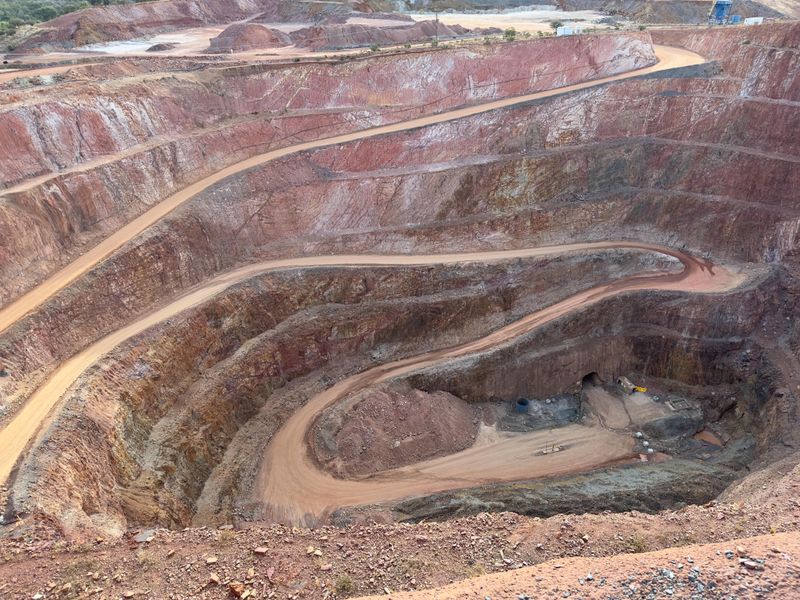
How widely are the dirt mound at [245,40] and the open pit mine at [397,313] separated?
267 centimetres

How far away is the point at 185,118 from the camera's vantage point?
1465 inches

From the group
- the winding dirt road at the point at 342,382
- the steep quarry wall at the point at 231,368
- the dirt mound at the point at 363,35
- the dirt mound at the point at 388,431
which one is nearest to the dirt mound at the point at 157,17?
the dirt mound at the point at 363,35

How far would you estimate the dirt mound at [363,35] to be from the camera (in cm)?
5131

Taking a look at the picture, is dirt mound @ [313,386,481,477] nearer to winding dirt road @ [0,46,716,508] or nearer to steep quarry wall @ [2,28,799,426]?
winding dirt road @ [0,46,716,508]

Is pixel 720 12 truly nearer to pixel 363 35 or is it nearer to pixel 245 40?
pixel 363 35

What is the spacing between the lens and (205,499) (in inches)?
1027

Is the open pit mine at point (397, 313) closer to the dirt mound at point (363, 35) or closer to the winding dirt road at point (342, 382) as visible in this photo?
the winding dirt road at point (342, 382)

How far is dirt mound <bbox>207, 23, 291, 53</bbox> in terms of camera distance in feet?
170

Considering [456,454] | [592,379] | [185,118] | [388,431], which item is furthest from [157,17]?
[592,379]

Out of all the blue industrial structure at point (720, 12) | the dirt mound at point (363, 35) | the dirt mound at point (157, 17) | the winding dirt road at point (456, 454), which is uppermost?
the dirt mound at point (157, 17)

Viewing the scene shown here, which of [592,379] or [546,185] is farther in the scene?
[546,185]

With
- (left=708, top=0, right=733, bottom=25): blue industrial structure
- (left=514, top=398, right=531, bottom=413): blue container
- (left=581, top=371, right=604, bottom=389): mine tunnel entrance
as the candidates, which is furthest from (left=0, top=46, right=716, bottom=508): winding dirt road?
(left=708, top=0, right=733, bottom=25): blue industrial structure

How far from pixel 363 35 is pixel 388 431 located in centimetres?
4060

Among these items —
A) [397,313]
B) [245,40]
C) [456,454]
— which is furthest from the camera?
[245,40]
